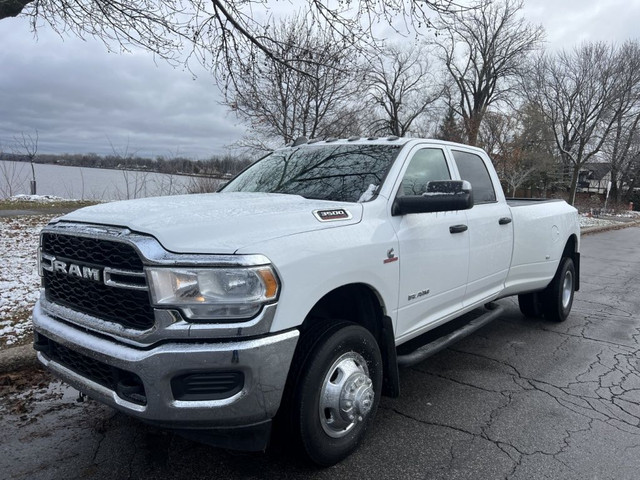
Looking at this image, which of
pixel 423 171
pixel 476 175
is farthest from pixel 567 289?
pixel 423 171

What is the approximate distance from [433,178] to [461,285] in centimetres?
90

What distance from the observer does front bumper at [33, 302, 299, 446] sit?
2074 mm

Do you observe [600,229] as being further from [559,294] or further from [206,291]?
[206,291]

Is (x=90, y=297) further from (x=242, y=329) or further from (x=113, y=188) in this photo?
(x=113, y=188)

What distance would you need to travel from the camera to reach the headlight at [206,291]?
2.11 meters

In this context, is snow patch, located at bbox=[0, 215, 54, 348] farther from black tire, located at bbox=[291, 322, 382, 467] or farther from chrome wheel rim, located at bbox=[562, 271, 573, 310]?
chrome wheel rim, located at bbox=[562, 271, 573, 310]

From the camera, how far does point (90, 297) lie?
2457 millimetres

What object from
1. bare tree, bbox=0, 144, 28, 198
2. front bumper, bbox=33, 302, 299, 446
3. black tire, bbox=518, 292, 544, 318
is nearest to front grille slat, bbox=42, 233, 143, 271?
front bumper, bbox=33, 302, 299, 446

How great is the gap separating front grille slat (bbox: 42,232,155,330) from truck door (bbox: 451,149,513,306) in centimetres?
Answer: 269

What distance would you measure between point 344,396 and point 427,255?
1.24 m

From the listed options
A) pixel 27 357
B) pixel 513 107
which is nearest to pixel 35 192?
pixel 27 357

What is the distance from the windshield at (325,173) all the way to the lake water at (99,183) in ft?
30.3

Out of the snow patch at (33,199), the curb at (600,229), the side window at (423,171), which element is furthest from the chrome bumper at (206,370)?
the curb at (600,229)

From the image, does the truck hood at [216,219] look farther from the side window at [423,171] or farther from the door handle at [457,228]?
the door handle at [457,228]
